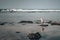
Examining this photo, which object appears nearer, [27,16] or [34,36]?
[34,36]

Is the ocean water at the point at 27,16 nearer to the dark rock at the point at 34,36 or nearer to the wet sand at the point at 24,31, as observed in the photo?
the wet sand at the point at 24,31

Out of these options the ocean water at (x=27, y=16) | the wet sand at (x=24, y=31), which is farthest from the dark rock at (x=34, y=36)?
the ocean water at (x=27, y=16)

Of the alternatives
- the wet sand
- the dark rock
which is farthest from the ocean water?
the dark rock

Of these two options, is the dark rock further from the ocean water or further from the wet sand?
the ocean water

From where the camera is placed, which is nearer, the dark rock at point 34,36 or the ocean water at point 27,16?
the dark rock at point 34,36

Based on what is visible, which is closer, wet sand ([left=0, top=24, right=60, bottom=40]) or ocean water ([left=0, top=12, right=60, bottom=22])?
wet sand ([left=0, top=24, right=60, bottom=40])

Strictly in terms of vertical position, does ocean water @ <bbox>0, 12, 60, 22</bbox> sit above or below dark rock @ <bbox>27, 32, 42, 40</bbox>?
above

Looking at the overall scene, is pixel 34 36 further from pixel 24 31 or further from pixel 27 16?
pixel 27 16

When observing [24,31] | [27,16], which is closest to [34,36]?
[24,31]

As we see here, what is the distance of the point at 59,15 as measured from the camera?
6.26 feet

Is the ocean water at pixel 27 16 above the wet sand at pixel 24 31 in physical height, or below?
above

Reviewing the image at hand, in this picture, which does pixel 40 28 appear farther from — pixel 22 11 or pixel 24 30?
pixel 22 11

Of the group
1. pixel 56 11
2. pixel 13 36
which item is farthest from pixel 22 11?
pixel 56 11

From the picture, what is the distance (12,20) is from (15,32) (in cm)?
22
